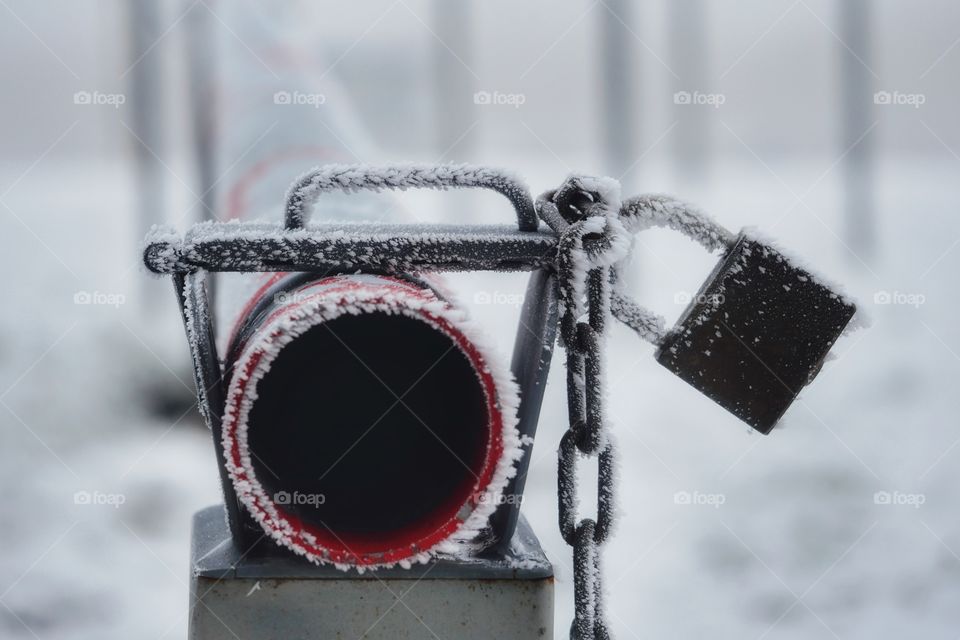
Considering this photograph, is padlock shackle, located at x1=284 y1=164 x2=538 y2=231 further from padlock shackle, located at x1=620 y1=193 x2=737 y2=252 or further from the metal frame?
padlock shackle, located at x1=620 y1=193 x2=737 y2=252

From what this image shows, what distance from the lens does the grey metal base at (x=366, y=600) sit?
95 cm

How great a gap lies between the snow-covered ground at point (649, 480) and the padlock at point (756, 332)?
0.14m

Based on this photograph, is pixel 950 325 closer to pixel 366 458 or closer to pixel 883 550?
pixel 883 550

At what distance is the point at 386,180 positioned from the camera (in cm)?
90

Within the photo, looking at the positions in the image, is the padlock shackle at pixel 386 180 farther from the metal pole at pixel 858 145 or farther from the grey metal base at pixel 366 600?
the metal pole at pixel 858 145

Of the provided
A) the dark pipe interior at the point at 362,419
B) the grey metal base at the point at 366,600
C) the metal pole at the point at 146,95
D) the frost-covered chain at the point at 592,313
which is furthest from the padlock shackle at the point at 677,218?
the metal pole at the point at 146,95

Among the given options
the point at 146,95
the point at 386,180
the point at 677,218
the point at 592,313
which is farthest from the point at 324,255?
the point at 146,95

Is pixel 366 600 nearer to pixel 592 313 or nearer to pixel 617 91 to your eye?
pixel 592 313

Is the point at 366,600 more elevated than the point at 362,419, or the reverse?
the point at 362,419

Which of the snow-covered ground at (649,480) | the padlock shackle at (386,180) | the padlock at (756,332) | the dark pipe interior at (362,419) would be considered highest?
the padlock shackle at (386,180)

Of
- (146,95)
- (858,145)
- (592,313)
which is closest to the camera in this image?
(592,313)

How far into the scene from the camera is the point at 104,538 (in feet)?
7.81

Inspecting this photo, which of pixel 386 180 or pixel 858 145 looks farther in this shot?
pixel 858 145

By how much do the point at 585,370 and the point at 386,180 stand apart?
30 cm
